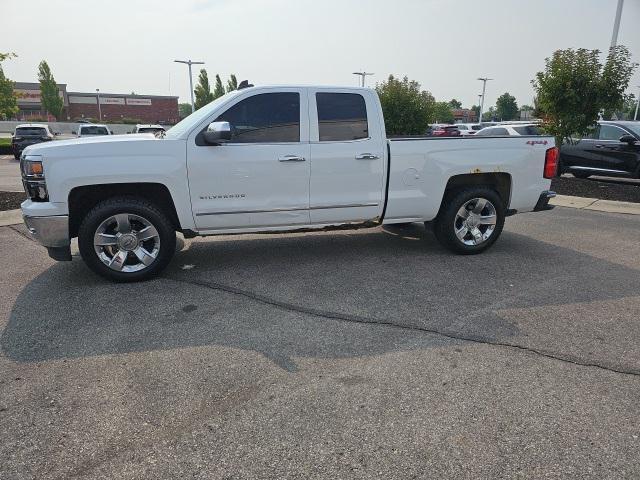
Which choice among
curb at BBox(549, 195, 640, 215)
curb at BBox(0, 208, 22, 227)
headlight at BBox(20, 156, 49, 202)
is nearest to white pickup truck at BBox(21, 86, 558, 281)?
headlight at BBox(20, 156, 49, 202)

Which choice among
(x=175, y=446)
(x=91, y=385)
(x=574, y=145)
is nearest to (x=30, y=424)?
(x=91, y=385)

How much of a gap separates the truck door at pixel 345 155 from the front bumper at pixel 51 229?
254 centimetres

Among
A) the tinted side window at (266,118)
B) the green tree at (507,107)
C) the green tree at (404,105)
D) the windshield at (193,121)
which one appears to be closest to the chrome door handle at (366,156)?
the tinted side window at (266,118)

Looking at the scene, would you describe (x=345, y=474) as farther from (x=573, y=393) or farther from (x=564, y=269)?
(x=564, y=269)

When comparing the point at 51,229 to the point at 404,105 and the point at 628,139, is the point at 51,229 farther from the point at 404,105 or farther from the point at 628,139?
the point at 404,105

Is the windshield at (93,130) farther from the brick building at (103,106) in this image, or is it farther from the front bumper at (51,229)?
the brick building at (103,106)

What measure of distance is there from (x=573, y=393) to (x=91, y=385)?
123 inches

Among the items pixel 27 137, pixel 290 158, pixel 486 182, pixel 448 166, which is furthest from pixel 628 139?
pixel 27 137

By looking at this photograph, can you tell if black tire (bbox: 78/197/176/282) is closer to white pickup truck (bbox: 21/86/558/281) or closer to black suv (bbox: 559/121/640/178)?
white pickup truck (bbox: 21/86/558/281)

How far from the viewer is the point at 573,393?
303 cm

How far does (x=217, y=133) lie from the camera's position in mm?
4719

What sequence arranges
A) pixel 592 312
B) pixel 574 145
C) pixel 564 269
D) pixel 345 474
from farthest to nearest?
1. pixel 574 145
2. pixel 564 269
3. pixel 592 312
4. pixel 345 474

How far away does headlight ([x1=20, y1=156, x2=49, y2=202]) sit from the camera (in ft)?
15.3

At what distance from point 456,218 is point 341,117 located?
1.95 metres
